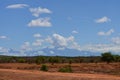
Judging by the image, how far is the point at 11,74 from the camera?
45.2m

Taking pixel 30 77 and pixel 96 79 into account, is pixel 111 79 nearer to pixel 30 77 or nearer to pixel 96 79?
pixel 96 79

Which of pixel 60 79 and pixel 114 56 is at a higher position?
pixel 114 56

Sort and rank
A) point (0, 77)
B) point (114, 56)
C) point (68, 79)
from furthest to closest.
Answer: point (114, 56) → point (0, 77) → point (68, 79)

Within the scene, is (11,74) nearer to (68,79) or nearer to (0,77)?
(0,77)

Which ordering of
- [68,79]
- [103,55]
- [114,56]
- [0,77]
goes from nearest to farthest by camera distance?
[68,79] < [0,77] < [103,55] < [114,56]

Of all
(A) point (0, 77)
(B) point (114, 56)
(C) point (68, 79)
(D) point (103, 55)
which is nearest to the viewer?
(C) point (68, 79)

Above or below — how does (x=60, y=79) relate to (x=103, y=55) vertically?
below

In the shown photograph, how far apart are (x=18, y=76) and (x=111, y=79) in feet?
34.2

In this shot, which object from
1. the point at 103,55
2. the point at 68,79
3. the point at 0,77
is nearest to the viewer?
the point at 68,79

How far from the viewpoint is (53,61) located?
134m

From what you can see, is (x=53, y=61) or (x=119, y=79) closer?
(x=119, y=79)

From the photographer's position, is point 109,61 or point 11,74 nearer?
point 11,74

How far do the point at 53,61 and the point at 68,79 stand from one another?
93893 mm

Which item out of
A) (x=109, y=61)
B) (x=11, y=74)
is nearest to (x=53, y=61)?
(x=109, y=61)
